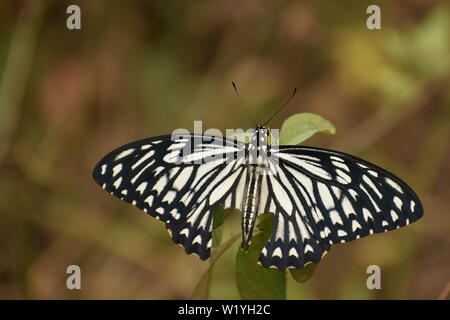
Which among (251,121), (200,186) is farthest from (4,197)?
(200,186)

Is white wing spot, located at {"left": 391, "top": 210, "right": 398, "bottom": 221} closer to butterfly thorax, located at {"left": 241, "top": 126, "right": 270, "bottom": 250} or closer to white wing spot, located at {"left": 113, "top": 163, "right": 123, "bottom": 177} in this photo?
butterfly thorax, located at {"left": 241, "top": 126, "right": 270, "bottom": 250}

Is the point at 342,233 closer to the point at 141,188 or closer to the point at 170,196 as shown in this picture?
the point at 170,196

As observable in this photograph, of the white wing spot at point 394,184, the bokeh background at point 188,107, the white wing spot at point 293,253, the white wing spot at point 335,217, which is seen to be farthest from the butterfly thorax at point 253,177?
the bokeh background at point 188,107

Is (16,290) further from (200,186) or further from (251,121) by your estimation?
(251,121)

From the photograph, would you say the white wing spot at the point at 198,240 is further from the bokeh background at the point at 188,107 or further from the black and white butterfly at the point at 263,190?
the bokeh background at the point at 188,107

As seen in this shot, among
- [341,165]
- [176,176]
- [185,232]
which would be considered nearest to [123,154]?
[176,176]

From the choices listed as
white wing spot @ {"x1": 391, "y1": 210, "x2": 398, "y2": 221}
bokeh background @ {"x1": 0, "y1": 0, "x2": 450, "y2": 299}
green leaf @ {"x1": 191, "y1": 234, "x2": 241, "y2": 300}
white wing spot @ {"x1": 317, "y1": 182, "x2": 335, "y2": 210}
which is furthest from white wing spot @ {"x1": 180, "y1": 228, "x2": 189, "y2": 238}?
bokeh background @ {"x1": 0, "y1": 0, "x2": 450, "y2": 299}
